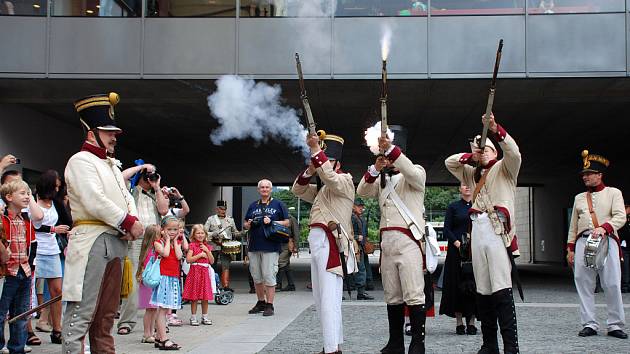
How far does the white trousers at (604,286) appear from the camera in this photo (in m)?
8.26

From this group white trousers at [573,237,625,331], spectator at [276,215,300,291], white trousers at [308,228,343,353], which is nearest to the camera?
white trousers at [308,228,343,353]

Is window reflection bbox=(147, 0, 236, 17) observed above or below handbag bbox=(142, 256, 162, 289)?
above

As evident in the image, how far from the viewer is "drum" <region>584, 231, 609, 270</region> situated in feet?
27.2

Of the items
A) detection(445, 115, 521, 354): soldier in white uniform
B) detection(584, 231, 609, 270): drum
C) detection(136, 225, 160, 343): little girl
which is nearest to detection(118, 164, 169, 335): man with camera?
detection(136, 225, 160, 343): little girl

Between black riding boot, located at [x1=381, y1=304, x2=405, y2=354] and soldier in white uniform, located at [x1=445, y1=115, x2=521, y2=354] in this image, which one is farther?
black riding boot, located at [x1=381, y1=304, x2=405, y2=354]

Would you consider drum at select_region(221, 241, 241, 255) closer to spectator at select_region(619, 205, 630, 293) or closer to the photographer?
the photographer

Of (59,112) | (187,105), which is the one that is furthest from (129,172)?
(59,112)

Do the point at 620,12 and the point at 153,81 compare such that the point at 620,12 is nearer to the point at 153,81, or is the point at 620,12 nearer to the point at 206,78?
the point at 206,78

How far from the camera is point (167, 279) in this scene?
301 inches

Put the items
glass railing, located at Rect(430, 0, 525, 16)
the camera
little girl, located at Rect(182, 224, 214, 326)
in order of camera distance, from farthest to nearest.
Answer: glass railing, located at Rect(430, 0, 525, 16)
little girl, located at Rect(182, 224, 214, 326)
the camera

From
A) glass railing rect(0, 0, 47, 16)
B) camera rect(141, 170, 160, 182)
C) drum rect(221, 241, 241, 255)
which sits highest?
glass railing rect(0, 0, 47, 16)

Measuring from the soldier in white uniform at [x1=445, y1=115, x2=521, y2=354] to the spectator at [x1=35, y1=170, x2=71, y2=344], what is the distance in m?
4.31

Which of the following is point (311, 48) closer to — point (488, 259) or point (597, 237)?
point (597, 237)

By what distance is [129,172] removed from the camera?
6.46m
